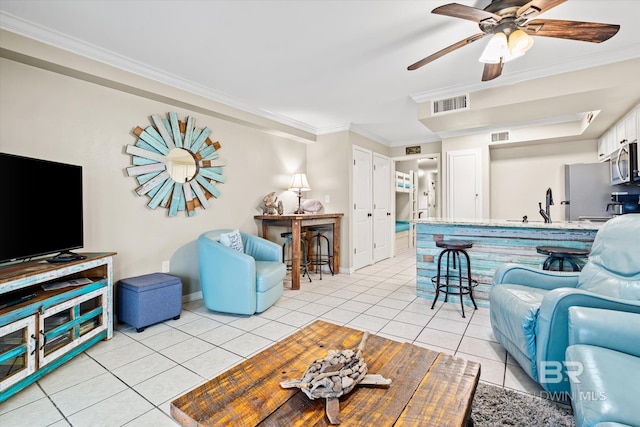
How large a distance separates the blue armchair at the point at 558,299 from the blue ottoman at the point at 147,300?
2796 mm

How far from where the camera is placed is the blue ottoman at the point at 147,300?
2596 mm

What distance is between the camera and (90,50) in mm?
2480

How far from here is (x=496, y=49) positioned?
2035 millimetres

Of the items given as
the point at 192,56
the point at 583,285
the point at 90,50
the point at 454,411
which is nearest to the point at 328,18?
the point at 192,56

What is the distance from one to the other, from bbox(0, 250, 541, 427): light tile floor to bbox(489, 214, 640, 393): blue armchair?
0.22m

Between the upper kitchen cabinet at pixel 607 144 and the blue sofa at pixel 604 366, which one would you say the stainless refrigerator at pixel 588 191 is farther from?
the blue sofa at pixel 604 366

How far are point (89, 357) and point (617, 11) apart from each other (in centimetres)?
454

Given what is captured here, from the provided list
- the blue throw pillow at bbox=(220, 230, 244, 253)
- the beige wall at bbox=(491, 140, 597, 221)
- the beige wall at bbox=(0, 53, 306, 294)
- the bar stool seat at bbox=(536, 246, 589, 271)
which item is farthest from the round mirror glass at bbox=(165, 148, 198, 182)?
the beige wall at bbox=(491, 140, 597, 221)

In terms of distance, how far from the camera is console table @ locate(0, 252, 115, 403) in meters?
1.70

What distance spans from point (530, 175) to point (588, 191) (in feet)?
3.72

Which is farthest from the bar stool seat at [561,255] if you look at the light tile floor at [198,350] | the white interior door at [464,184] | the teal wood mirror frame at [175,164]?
the teal wood mirror frame at [175,164]

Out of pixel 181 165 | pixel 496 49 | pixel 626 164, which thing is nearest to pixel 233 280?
pixel 181 165

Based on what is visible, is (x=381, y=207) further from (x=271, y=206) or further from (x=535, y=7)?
(x=535, y=7)

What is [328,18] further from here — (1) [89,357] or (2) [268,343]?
(1) [89,357]
